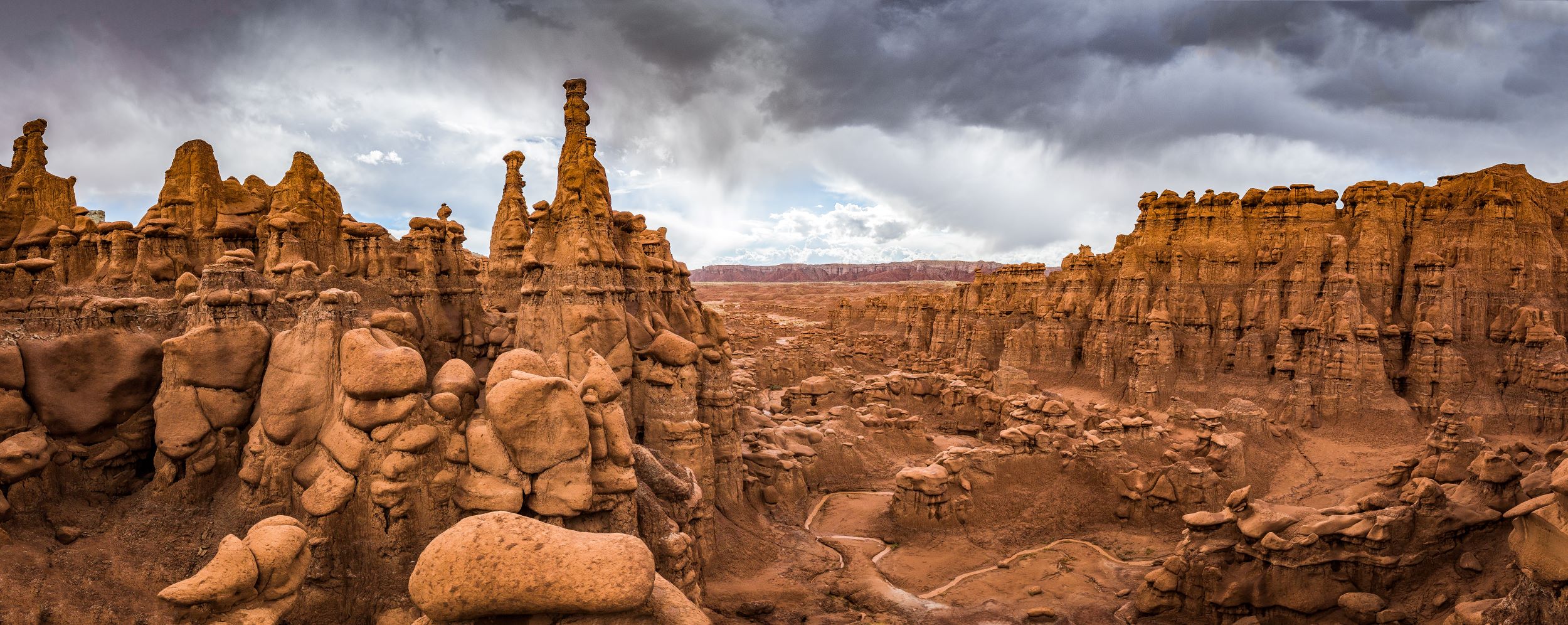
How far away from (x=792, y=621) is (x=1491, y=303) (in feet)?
136

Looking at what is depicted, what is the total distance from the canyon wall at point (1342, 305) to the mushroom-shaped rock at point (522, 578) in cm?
3895

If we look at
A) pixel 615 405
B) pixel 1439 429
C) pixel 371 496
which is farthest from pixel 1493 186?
pixel 371 496

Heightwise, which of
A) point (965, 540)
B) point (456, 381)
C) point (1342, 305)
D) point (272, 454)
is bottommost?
point (965, 540)

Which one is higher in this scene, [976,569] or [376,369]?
[376,369]

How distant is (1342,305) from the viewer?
113ft

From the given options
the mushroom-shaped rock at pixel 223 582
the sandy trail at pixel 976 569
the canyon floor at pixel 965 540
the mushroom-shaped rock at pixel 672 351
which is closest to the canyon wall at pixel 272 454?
the mushroom-shaped rock at pixel 223 582

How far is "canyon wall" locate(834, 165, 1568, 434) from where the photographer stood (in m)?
32.7

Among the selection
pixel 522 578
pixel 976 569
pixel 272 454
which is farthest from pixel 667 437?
pixel 522 578

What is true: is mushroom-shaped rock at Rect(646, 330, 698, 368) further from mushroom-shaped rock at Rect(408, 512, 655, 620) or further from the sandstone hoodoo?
mushroom-shaped rock at Rect(408, 512, 655, 620)

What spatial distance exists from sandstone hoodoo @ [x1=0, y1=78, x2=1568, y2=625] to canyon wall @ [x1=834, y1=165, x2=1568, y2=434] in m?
0.20

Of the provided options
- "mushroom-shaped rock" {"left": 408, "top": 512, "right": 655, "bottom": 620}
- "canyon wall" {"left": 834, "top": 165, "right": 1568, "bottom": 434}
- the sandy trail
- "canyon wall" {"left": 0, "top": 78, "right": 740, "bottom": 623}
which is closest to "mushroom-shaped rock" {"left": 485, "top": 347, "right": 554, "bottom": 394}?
"canyon wall" {"left": 0, "top": 78, "right": 740, "bottom": 623}

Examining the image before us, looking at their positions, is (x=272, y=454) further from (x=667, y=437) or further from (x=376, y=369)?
(x=667, y=437)

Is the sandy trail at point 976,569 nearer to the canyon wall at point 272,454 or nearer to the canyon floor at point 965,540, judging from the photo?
the canyon floor at point 965,540

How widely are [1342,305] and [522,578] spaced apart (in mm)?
42387
